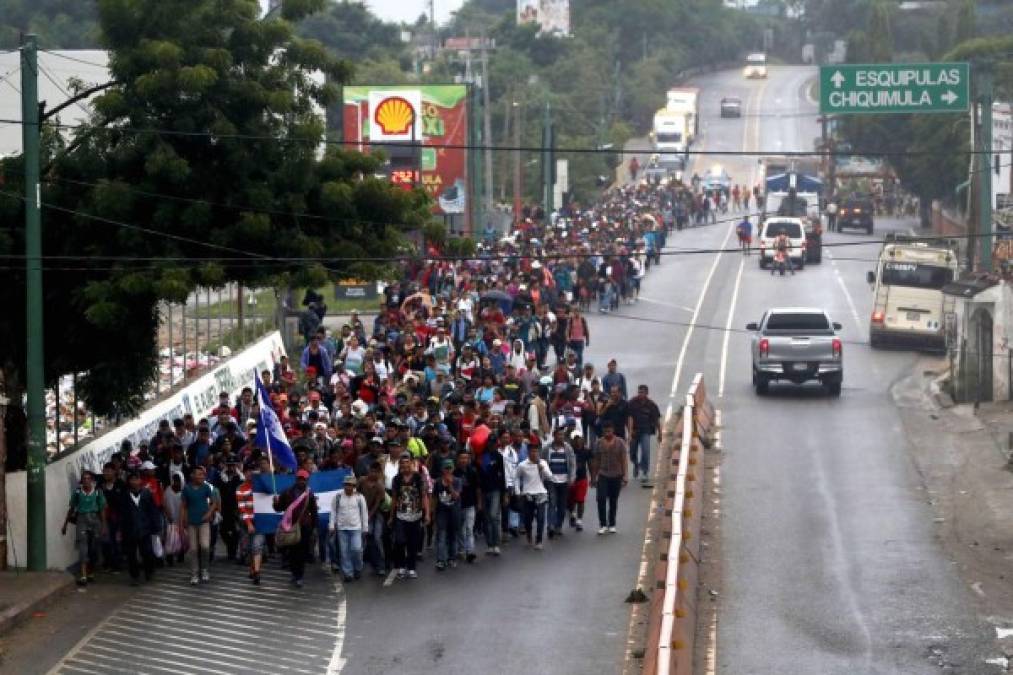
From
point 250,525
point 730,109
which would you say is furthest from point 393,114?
point 730,109

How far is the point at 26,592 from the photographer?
21078 millimetres

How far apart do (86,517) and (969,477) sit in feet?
44.3

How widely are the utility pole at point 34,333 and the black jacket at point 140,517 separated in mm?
1028

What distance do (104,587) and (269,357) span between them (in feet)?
46.6

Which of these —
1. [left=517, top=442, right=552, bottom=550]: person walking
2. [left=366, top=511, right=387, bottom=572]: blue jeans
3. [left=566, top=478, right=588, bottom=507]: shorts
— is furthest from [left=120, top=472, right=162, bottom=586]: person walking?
[left=566, top=478, right=588, bottom=507]: shorts

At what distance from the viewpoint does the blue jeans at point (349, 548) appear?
851 inches

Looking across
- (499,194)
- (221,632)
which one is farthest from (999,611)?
(499,194)

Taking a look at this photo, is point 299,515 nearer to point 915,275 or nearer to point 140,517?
point 140,517

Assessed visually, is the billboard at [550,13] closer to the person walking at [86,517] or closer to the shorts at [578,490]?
the shorts at [578,490]

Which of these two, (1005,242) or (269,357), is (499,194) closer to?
(1005,242)

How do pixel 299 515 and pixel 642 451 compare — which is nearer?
pixel 299 515

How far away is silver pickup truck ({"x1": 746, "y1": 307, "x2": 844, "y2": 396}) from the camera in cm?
3659

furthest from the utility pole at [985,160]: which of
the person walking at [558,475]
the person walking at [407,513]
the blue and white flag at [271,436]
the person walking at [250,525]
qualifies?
the person walking at [250,525]

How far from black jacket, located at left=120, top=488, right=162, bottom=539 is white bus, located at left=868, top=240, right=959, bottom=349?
25117 millimetres
